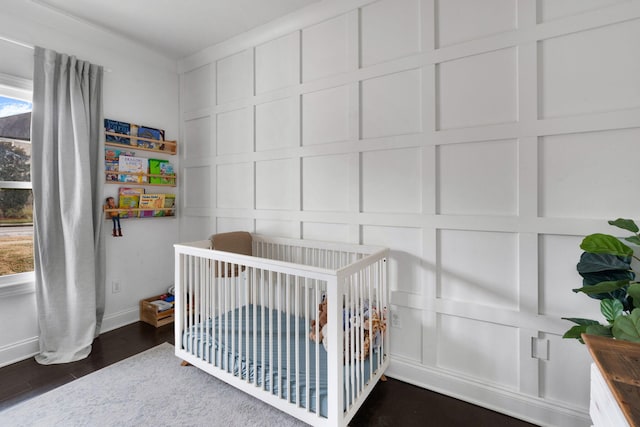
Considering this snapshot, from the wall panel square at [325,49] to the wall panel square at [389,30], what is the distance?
0.15 metres

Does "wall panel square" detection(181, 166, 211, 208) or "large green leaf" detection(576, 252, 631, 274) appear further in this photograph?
"wall panel square" detection(181, 166, 211, 208)

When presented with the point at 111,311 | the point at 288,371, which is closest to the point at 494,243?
the point at 288,371

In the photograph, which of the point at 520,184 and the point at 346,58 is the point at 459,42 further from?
the point at 520,184

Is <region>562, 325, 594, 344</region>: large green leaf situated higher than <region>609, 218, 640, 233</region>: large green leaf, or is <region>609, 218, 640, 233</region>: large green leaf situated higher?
<region>609, 218, 640, 233</region>: large green leaf

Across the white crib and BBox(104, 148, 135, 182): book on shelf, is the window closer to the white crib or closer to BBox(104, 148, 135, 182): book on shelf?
BBox(104, 148, 135, 182): book on shelf

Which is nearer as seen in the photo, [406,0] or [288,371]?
[288,371]

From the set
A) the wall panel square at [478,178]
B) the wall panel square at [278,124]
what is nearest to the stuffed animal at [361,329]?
the wall panel square at [478,178]

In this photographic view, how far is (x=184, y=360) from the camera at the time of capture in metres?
2.07

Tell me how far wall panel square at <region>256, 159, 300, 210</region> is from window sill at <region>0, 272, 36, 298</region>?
1.76 metres

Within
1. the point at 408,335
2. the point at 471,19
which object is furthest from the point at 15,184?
the point at 471,19

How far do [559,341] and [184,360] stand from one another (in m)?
2.29

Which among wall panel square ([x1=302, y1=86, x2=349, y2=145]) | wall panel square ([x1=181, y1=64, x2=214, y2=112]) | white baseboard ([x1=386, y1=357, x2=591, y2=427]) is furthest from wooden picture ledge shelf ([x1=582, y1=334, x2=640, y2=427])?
wall panel square ([x1=181, y1=64, x2=214, y2=112])

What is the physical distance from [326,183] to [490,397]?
166cm

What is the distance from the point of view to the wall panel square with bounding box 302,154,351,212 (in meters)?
2.15
